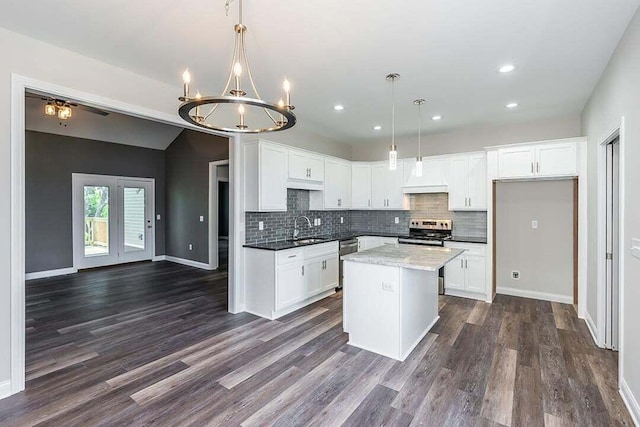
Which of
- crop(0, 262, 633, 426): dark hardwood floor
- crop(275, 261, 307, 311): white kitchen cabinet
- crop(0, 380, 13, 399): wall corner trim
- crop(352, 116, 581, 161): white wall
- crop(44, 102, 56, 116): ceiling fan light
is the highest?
crop(44, 102, 56, 116): ceiling fan light

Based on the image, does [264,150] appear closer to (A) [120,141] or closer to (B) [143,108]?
(B) [143,108]

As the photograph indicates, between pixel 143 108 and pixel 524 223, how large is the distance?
5375 millimetres

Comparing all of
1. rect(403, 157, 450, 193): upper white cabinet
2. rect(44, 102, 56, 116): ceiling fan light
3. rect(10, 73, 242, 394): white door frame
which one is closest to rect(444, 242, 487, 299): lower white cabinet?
rect(403, 157, 450, 193): upper white cabinet

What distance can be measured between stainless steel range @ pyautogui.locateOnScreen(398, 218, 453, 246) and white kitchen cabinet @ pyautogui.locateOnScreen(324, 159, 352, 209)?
49.3 inches

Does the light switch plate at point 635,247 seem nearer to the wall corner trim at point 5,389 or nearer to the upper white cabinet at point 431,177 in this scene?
the upper white cabinet at point 431,177

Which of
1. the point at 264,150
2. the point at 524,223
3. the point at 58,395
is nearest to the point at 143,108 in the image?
the point at 264,150

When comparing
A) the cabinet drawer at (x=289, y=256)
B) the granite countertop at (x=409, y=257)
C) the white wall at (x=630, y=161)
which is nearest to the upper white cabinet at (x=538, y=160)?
the white wall at (x=630, y=161)

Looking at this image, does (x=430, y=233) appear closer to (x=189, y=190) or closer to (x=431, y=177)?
(x=431, y=177)

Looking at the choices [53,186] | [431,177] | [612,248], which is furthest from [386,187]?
[53,186]

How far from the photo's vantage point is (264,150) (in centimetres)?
422

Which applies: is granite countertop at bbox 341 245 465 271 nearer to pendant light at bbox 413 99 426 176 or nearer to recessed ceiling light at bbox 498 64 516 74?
pendant light at bbox 413 99 426 176

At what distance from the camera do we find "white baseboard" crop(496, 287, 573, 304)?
183 inches

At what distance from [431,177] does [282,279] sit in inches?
120

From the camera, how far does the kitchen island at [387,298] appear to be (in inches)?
117
